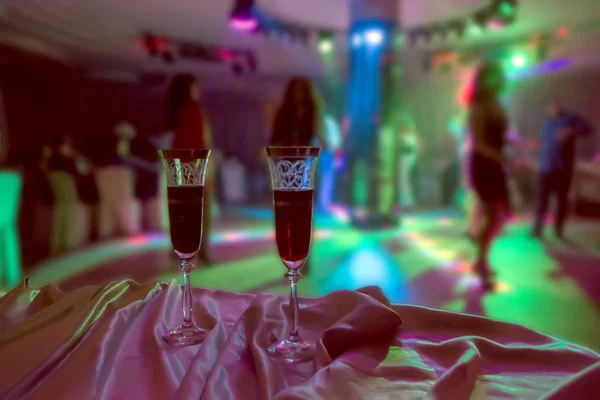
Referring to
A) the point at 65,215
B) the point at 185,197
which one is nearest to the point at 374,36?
the point at 65,215

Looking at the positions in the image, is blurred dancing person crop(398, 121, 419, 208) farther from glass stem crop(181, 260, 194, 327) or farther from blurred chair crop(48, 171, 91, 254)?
glass stem crop(181, 260, 194, 327)

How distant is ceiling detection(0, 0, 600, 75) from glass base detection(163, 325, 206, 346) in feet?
18.1

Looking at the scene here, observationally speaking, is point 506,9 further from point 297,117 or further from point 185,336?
point 185,336

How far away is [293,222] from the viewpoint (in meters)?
0.83

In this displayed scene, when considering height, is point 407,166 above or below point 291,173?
below

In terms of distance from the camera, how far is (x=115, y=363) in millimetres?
659

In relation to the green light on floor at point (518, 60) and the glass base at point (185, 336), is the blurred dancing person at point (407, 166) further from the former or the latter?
the glass base at point (185, 336)

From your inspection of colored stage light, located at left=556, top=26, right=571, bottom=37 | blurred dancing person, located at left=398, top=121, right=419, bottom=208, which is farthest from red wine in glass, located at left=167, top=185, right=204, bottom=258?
colored stage light, located at left=556, top=26, right=571, bottom=37

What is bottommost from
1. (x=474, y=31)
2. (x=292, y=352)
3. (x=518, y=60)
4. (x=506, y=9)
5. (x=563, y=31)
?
(x=292, y=352)

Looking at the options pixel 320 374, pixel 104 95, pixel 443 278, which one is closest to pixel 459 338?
pixel 320 374

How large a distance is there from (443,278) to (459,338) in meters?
2.82

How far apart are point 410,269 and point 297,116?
5.16 feet

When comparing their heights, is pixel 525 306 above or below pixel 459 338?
below

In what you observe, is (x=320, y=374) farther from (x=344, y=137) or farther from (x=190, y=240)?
(x=344, y=137)
